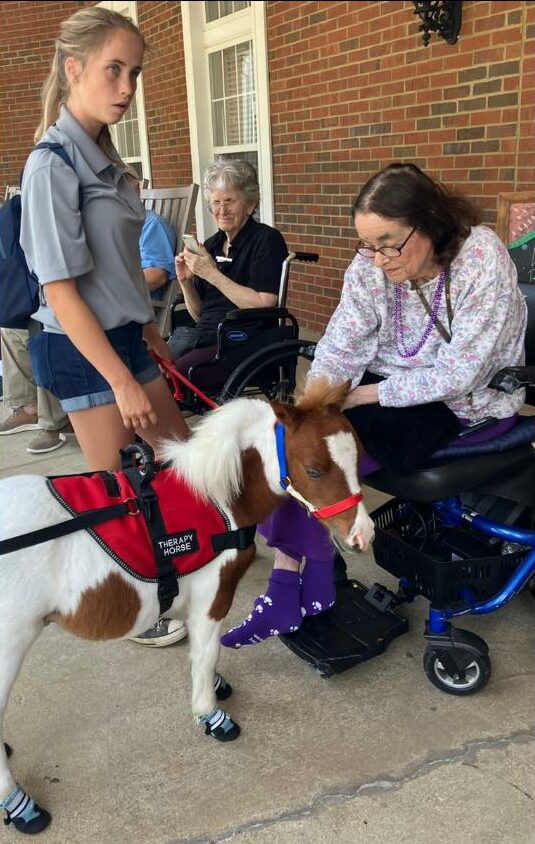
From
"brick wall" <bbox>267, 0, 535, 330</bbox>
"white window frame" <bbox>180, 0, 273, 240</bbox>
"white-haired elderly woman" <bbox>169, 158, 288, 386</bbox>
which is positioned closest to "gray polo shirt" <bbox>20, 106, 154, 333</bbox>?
"brick wall" <bbox>267, 0, 535, 330</bbox>

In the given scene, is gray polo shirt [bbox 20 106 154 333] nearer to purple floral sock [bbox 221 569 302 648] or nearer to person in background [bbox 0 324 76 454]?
purple floral sock [bbox 221 569 302 648]

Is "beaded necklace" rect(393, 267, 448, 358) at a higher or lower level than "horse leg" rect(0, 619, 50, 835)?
higher

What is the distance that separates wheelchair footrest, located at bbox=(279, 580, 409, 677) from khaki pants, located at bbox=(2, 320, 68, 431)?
2.27m

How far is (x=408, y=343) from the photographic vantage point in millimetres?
2057

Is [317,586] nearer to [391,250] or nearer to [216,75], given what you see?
[391,250]

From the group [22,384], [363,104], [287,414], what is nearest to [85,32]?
[287,414]

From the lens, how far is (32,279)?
1825 mm

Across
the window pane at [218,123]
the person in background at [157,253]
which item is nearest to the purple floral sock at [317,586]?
the person in background at [157,253]

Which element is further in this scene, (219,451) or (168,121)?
(168,121)

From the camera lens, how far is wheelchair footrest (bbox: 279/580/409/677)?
6.69 ft

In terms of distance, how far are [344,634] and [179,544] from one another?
799 millimetres

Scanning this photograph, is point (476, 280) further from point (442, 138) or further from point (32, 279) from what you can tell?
point (442, 138)

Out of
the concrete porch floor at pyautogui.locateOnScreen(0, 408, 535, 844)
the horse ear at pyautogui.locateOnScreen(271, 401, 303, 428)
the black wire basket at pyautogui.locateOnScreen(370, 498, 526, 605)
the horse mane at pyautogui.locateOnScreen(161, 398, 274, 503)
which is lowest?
the concrete porch floor at pyautogui.locateOnScreen(0, 408, 535, 844)

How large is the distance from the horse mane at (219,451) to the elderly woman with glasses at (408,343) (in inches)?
11.9
